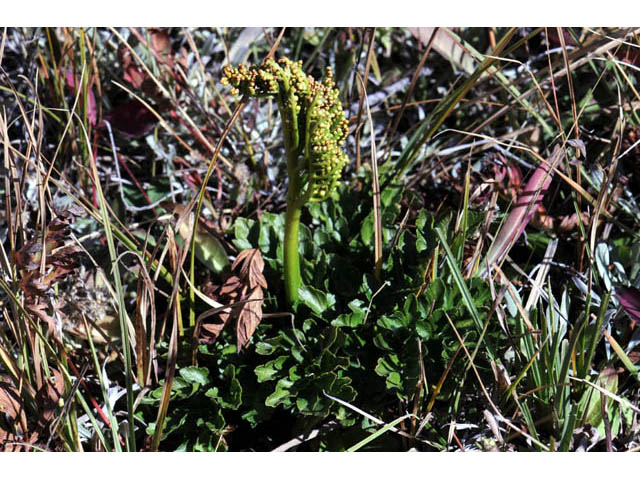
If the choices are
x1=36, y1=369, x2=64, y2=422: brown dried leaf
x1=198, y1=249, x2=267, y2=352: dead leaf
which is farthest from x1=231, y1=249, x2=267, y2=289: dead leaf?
x1=36, y1=369, x2=64, y2=422: brown dried leaf

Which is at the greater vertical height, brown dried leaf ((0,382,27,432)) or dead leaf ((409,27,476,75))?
dead leaf ((409,27,476,75))

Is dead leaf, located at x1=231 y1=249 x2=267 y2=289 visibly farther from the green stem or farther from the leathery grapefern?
the leathery grapefern

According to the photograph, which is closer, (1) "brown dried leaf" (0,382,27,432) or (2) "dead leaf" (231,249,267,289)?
(1) "brown dried leaf" (0,382,27,432)

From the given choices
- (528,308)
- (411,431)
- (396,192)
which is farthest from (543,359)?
(396,192)

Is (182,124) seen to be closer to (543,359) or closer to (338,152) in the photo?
(338,152)

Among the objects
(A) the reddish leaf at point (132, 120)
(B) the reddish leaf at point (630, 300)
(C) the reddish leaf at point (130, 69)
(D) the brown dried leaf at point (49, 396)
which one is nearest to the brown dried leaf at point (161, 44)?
(C) the reddish leaf at point (130, 69)

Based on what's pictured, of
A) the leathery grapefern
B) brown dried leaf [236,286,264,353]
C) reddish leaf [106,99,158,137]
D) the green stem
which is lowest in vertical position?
brown dried leaf [236,286,264,353]

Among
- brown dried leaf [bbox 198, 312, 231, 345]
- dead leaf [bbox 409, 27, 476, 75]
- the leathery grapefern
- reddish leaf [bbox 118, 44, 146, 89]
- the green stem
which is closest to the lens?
the leathery grapefern
